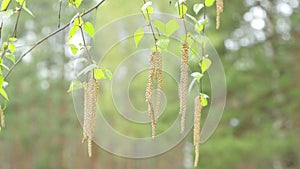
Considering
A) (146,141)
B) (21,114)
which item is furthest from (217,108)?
(21,114)

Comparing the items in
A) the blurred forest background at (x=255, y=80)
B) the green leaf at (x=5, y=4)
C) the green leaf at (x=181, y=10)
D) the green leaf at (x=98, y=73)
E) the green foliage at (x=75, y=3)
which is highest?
the blurred forest background at (x=255, y=80)

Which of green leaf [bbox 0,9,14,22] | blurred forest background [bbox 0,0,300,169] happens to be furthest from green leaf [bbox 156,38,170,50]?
blurred forest background [bbox 0,0,300,169]

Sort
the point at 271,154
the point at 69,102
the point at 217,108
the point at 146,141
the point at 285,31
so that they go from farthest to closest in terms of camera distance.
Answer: the point at 69,102, the point at 146,141, the point at 285,31, the point at 271,154, the point at 217,108

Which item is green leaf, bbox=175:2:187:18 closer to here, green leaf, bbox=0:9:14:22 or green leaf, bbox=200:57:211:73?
green leaf, bbox=200:57:211:73

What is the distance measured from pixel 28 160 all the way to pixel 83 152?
42.9 inches

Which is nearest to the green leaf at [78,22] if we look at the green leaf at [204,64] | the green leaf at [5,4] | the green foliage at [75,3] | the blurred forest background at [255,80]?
the green foliage at [75,3]

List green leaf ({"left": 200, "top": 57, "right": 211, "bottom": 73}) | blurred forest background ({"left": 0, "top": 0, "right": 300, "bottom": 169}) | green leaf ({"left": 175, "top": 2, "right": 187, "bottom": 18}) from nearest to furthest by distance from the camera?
1. green leaf ({"left": 175, "top": 2, "right": 187, "bottom": 18})
2. green leaf ({"left": 200, "top": 57, "right": 211, "bottom": 73})
3. blurred forest background ({"left": 0, "top": 0, "right": 300, "bottom": 169})

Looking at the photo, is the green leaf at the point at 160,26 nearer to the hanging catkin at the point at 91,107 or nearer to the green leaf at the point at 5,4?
the hanging catkin at the point at 91,107

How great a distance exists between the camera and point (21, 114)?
27.4 feet

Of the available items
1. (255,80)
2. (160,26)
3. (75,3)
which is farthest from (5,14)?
(255,80)

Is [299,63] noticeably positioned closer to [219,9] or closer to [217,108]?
[217,108]

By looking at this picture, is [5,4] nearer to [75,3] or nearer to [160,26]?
[75,3]

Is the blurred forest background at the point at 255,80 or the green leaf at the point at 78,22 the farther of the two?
the blurred forest background at the point at 255,80

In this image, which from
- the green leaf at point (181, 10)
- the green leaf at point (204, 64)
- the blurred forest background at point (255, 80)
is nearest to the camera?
the green leaf at point (181, 10)
